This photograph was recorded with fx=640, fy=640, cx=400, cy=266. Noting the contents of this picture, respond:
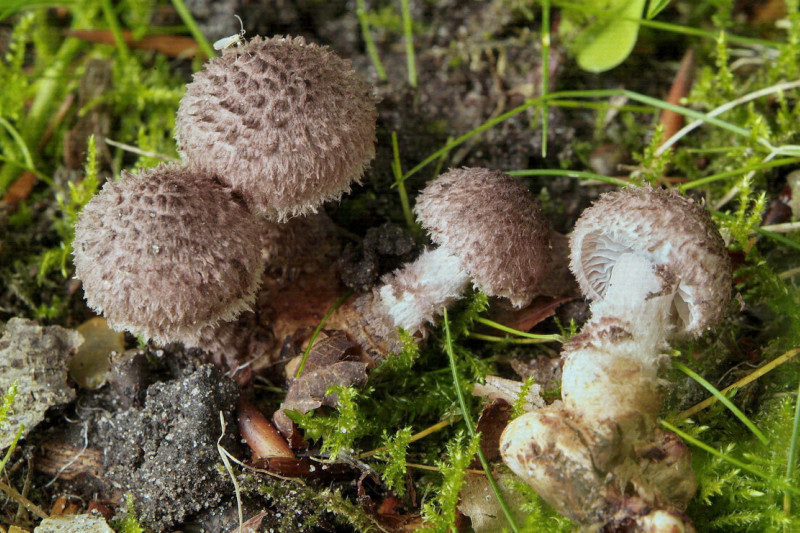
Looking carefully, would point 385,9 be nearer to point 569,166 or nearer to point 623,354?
point 569,166

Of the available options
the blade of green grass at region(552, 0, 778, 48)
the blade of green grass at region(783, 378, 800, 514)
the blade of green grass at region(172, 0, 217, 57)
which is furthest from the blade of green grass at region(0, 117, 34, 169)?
the blade of green grass at region(783, 378, 800, 514)

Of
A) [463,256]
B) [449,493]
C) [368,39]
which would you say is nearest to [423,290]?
[463,256]

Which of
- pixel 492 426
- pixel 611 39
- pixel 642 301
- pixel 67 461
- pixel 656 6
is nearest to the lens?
pixel 642 301

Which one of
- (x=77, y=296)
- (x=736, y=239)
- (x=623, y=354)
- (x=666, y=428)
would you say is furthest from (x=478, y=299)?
(x=77, y=296)

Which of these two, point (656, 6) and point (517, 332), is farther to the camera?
point (656, 6)

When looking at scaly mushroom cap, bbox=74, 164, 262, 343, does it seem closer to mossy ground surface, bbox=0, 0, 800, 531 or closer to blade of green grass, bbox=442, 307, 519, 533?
mossy ground surface, bbox=0, 0, 800, 531

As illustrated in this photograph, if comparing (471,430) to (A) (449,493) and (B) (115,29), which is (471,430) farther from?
(B) (115,29)
